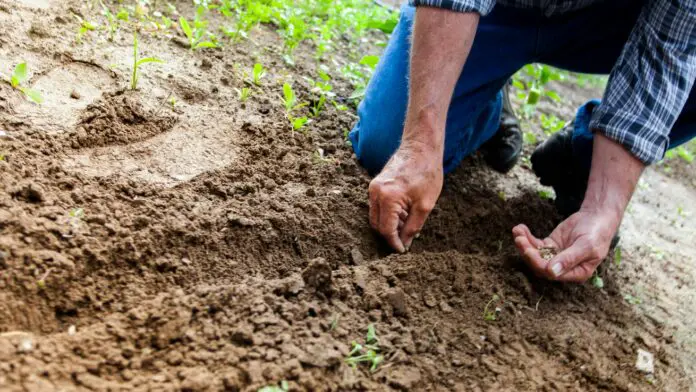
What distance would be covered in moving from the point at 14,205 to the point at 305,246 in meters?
0.80

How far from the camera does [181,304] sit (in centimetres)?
149

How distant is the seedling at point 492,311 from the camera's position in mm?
1830

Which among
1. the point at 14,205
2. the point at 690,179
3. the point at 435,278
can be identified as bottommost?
the point at 690,179

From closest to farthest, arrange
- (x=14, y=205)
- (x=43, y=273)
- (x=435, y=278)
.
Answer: (x=43, y=273)
(x=14, y=205)
(x=435, y=278)

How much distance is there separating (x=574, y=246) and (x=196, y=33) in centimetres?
178

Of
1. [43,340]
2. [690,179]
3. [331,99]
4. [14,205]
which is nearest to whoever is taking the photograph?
[43,340]

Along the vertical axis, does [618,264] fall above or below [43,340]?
below

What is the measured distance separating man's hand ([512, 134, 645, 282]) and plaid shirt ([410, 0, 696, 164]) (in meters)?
0.05

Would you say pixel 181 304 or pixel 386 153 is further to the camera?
pixel 386 153

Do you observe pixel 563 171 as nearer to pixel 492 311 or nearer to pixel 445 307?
pixel 492 311

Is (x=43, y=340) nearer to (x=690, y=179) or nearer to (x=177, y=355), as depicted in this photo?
(x=177, y=355)

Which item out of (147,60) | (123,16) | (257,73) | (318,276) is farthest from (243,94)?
(318,276)

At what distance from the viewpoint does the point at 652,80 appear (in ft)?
6.98

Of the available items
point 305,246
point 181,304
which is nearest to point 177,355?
point 181,304
